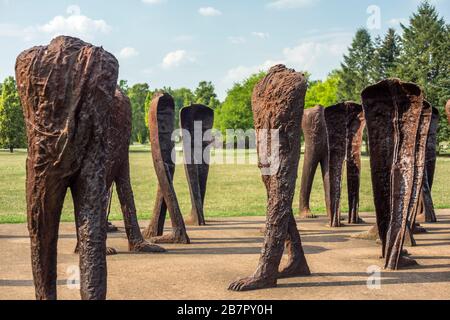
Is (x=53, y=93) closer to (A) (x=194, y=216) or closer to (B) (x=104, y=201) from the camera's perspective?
(B) (x=104, y=201)

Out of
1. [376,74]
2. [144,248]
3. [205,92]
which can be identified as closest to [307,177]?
[144,248]

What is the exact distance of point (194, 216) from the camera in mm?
12281

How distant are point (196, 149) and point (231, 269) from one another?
4.81 metres

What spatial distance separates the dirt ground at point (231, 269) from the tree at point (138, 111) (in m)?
66.9

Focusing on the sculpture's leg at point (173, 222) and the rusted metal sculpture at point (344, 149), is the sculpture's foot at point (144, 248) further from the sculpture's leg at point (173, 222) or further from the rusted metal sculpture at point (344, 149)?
the rusted metal sculpture at point (344, 149)

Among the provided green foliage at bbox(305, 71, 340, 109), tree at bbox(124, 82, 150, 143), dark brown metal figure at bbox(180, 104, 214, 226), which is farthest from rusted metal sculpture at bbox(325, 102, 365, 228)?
tree at bbox(124, 82, 150, 143)

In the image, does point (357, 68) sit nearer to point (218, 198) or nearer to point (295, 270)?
point (218, 198)

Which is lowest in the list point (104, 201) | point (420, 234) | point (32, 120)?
point (420, 234)

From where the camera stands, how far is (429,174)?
39.9 feet

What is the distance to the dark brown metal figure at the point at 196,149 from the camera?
1190cm

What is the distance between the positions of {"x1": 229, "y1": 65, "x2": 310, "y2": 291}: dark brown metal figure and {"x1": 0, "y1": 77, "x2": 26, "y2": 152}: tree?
179 feet

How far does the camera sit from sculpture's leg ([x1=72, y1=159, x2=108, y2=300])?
13.6ft

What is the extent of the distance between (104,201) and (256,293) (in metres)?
2.64
